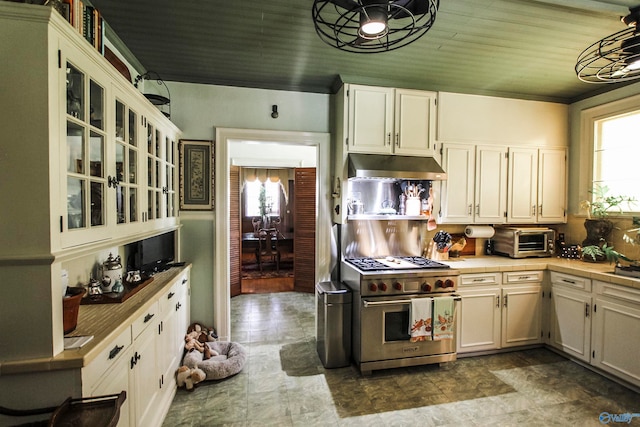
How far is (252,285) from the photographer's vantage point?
557 centimetres

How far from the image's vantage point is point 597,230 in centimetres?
319

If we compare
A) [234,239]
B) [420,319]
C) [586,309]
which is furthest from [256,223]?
[586,309]

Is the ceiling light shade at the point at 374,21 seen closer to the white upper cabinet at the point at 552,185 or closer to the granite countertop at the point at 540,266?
the granite countertop at the point at 540,266

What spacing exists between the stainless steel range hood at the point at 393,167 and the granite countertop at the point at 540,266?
92 centimetres

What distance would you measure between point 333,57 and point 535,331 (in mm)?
3346

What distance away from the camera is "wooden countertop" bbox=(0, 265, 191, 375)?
114cm

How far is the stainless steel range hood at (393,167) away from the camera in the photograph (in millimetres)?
2830

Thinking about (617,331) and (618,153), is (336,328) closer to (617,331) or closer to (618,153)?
(617,331)

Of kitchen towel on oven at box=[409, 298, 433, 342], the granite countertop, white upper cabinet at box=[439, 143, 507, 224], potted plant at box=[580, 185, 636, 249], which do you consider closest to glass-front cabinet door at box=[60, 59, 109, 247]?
kitchen towel on oven at box=[409, 298, 433, 342]

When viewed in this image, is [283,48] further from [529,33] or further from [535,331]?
[535,331]

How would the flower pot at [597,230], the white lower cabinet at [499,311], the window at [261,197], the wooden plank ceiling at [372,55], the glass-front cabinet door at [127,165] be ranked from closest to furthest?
the glass-front cabinet door at [127,165]
the wooden plank ceiling at [372,55]
the white lower cabinet at [499,311]
the flower pot at [597,230]
the window at [261,197]

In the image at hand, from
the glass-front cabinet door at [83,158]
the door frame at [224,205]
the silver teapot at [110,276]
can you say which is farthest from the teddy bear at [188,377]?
the glass-front cabinet door at [83,158]

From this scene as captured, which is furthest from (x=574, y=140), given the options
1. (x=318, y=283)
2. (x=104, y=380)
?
(x=104, y=380)

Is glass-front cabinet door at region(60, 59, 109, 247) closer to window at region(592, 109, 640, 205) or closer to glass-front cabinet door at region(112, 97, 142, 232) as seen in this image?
glass-front cabinet door at region(112, 97, 142, 232)
